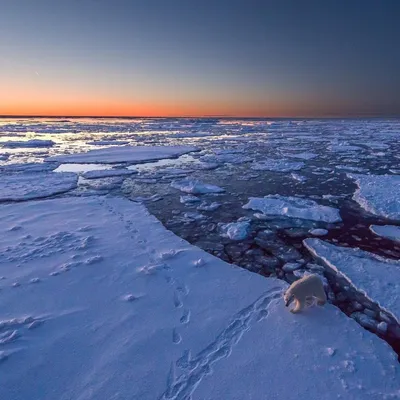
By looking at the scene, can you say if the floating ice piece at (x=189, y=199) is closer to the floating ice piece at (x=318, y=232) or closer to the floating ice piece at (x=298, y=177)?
Result: the floating ice piece at (x=318, y=232)

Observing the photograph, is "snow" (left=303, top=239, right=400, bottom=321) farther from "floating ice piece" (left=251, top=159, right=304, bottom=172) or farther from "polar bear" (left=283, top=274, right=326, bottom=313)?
"floating ice piece" (left=251, top=159, right=304, bottom=172)

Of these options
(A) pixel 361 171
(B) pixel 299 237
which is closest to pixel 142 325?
(B) pixel 299 237

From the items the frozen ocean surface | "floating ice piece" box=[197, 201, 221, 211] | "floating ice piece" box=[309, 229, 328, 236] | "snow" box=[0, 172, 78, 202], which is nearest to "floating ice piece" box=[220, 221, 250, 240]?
the frozen ocean surface

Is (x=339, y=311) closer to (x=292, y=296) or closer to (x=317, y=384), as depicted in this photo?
(x=292, y=296)

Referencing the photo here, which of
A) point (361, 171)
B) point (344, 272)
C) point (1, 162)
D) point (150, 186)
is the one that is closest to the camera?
point (344, 272)

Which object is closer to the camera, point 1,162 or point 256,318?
point 256,318

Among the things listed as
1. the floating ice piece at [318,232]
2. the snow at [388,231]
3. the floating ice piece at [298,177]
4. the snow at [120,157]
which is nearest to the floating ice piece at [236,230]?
the floating ice piece at [318,232]

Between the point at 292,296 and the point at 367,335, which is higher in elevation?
the point at 292,296
